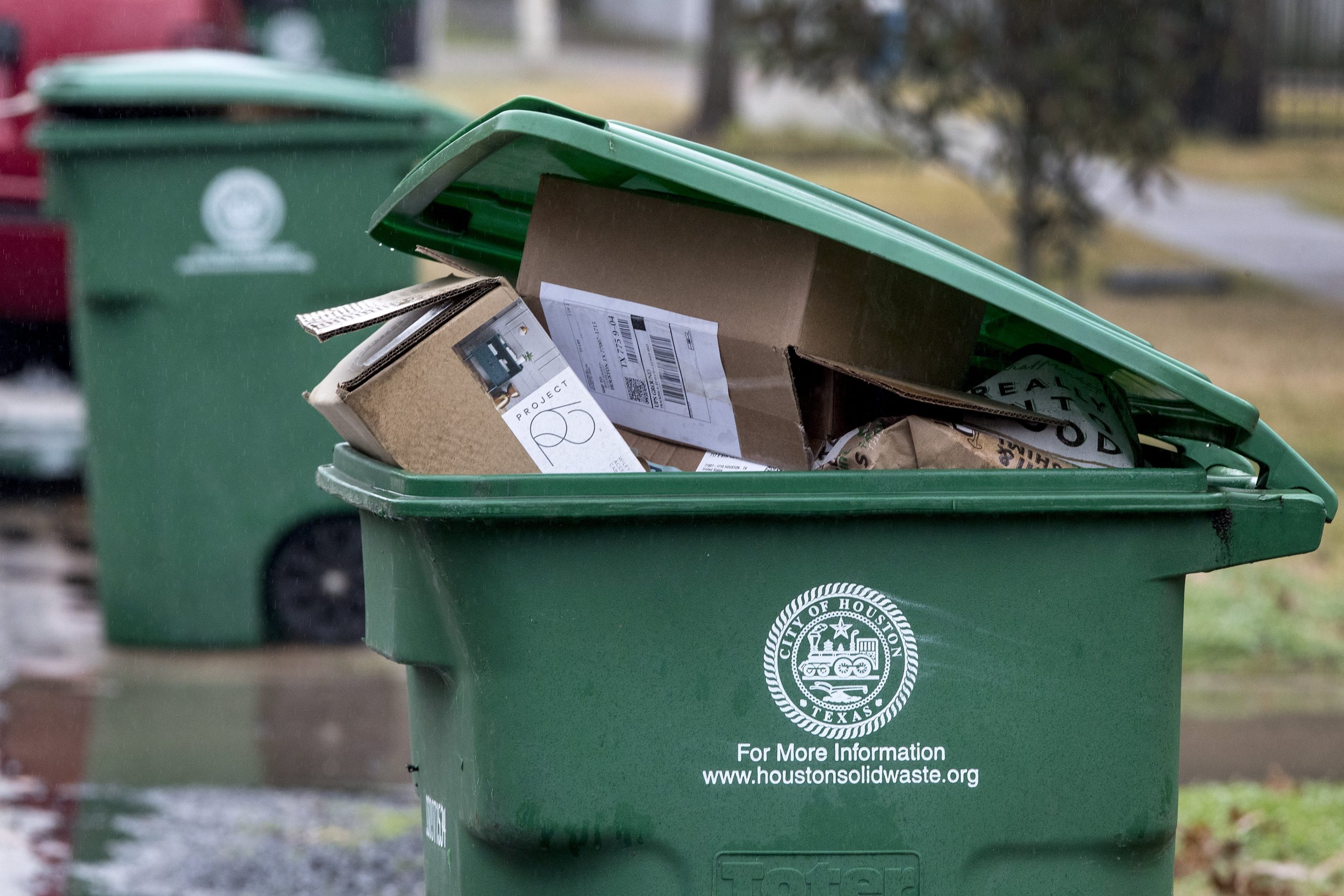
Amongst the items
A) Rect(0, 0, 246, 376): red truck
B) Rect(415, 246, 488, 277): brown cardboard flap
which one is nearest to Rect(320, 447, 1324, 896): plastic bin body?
Rect(415, 246, 488, 277): brown cardboard flap

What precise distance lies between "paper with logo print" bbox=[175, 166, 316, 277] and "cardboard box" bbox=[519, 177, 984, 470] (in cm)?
272

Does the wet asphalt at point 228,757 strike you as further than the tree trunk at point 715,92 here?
No

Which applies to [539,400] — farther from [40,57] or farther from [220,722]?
[40,57]

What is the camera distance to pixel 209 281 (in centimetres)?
509

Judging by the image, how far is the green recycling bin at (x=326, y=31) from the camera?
9586 mm

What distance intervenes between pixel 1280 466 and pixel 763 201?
84cm

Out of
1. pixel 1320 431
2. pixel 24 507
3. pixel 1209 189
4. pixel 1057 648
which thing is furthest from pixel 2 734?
pixel 1209 189

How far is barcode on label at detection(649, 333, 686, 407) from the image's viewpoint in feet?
8.18

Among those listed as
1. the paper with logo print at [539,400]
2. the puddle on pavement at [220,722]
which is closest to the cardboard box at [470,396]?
the paper with logo print at [539,400]

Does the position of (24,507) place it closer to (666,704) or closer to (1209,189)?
(666,704)

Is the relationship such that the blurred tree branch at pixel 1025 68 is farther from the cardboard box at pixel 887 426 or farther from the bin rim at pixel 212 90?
the cardboard box at pixel 887 426

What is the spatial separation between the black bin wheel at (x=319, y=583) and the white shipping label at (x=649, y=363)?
286 centimetres

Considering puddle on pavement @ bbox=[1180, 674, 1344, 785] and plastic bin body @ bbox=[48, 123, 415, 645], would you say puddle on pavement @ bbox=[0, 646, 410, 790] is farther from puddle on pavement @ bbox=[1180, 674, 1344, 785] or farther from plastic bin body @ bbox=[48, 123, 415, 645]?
puddle on pavement @ bbox=[1180, 674, 1344, 785]

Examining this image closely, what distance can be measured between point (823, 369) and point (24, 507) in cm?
575
